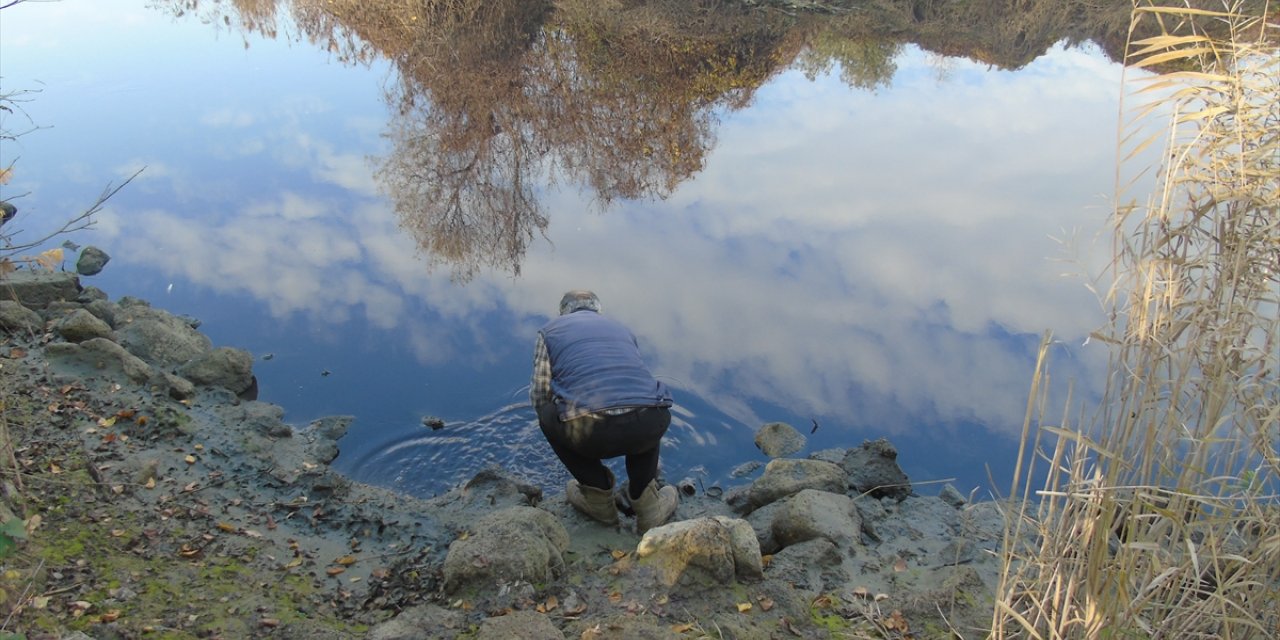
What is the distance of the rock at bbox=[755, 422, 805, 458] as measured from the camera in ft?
23.1

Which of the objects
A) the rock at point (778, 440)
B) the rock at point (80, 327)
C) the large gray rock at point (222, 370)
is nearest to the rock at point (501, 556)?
→ the rock at point (778, 440)

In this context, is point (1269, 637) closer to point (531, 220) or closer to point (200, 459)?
point (200, 459)

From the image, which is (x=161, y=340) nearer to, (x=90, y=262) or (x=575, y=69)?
(x=90, y=262)

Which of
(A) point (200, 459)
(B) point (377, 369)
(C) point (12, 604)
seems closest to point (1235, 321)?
(C) point (12, 604)

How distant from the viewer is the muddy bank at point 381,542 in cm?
432

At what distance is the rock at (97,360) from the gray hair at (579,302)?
10.6 ft

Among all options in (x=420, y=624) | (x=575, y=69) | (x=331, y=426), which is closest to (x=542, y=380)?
(x=420, y=624)

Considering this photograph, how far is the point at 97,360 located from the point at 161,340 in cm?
84

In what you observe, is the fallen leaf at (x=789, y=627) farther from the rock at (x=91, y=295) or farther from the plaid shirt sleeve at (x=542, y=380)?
the rock at (x=91, y=295)

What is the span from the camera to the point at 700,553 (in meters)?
4.73

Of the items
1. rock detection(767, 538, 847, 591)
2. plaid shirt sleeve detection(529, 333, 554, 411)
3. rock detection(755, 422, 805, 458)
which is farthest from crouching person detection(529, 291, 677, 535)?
rock detection(755, 422, 805, 458)

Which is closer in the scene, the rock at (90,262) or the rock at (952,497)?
the rock at (952,497)

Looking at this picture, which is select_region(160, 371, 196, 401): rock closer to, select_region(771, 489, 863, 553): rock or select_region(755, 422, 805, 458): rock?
select_region(755, 422, 805, 458): rock

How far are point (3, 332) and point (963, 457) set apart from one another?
727 cm
